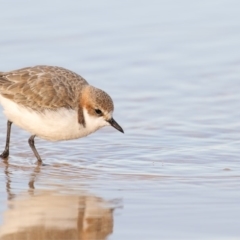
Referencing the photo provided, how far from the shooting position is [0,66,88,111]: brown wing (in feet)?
29.9

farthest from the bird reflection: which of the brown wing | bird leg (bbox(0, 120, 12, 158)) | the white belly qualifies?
the brown wing

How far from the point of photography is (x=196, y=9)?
48.1 ft

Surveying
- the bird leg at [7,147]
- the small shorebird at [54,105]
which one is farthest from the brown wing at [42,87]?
the bird leg at [7,147]

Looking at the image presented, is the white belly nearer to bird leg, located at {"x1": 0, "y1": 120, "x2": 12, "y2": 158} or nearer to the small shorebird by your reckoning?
the small shorebird

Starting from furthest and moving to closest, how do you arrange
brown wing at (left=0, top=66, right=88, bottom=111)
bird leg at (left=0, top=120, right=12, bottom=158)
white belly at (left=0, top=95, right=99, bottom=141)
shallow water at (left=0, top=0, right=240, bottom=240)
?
bird leg at (left=0, top=120, right=12, bottom=158)
brown wing at (left=0, top=66, right=88, bottom=111)
white belly at (left=0, top=95, right=99, bottom=141)
shallow water at (left=0, top=0, right=240, bottom=240)

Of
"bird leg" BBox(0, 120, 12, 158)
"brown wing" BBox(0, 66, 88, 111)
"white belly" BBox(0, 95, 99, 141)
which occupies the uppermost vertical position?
"brown wing" BBox(0, 66, 88, 111)

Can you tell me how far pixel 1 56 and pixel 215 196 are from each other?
5466mm

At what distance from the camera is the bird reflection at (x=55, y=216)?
22.3 ft

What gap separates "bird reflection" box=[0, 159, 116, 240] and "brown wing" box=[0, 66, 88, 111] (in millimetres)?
1321

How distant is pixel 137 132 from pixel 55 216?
316cm

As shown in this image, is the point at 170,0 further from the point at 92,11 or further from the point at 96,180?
the point at 96,180

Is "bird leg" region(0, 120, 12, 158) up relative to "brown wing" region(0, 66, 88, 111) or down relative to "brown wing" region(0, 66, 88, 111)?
down

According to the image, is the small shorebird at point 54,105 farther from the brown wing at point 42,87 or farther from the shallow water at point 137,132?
the shallow water at point 137,132

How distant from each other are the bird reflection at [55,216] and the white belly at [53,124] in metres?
1.08
